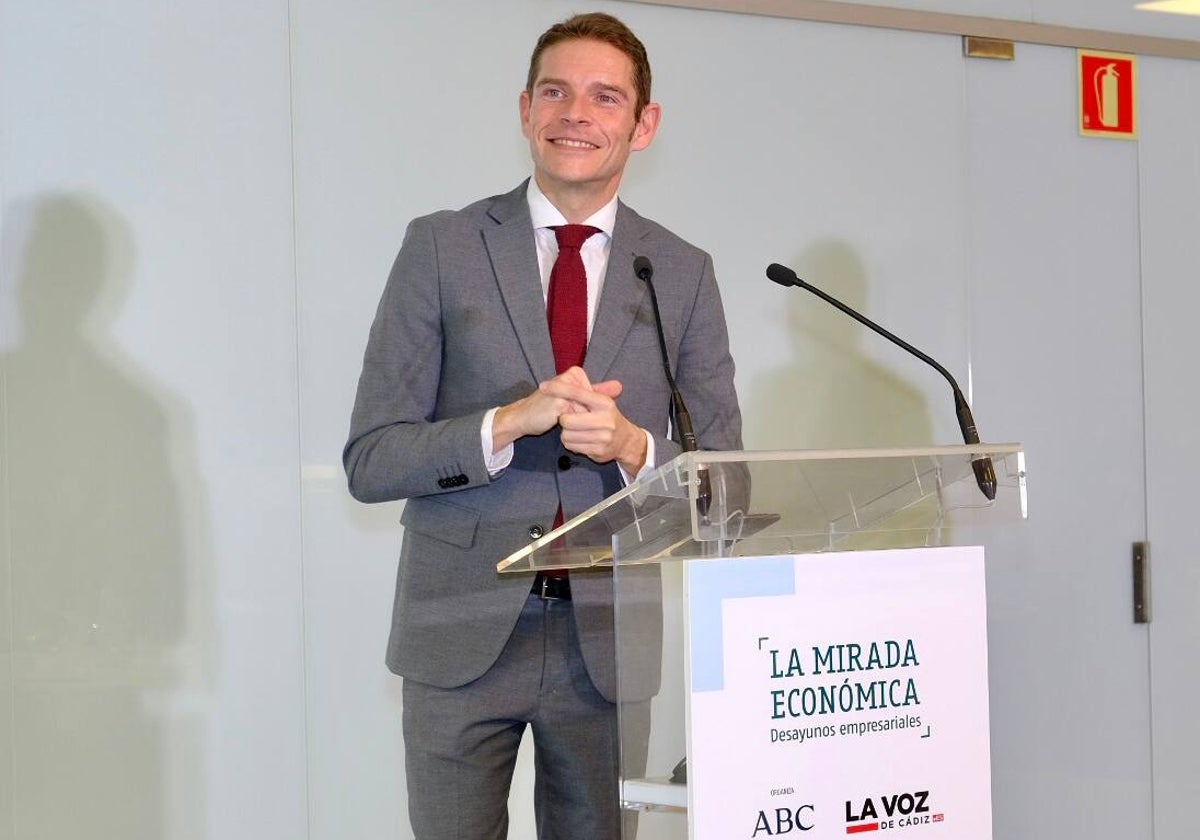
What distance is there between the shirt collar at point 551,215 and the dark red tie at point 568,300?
3cm

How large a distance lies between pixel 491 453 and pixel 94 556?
4.77 feet

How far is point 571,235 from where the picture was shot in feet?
7.89

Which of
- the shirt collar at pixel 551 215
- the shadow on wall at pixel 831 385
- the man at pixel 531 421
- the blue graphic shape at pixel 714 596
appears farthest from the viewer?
the shadow on wall at pixel 831 385

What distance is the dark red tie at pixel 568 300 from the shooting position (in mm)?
2342

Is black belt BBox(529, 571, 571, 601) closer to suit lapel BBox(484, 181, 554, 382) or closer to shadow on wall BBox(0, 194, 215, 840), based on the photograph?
suit lapel BBox(484, 181, 554, 382)

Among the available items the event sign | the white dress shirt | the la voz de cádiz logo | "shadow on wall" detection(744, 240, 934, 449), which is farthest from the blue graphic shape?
"shadow on wall" detection(744, 240, 934, 449)

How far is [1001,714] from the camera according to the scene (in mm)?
4090

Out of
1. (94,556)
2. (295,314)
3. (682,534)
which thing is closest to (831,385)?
(295,314)

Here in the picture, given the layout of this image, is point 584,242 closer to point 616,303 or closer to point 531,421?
point 616,303

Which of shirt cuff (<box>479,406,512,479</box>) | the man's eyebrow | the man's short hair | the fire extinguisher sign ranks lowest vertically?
shirt cuff (<box>479,406,512,479</box>)

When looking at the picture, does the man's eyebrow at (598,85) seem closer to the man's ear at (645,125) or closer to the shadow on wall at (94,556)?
the man's ear at (645,125)

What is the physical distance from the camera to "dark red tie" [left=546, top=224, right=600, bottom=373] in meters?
2.34

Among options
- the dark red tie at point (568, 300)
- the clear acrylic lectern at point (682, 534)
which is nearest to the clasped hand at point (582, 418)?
the clear acrylic lectern at point (682, 534)

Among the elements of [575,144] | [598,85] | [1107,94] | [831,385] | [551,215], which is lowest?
[831,385]
